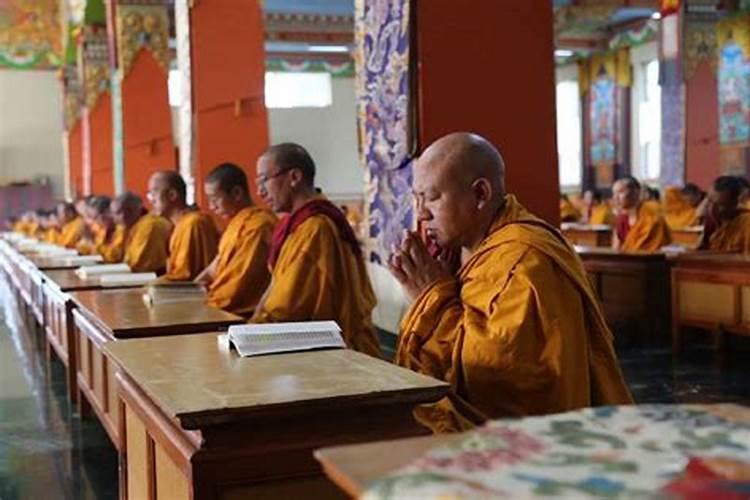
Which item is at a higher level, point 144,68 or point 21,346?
point 144,68

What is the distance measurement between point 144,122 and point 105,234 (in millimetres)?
1560

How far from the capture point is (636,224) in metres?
9.05

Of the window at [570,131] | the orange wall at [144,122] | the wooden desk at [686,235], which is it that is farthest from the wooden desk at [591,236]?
the window at [570,131]

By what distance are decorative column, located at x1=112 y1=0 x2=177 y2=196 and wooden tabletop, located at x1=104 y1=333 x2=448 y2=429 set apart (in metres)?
8.58

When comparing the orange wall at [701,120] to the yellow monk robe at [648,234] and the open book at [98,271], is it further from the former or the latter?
the open book at [98,271]

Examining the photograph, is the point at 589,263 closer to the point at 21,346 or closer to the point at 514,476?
the point at 21,346

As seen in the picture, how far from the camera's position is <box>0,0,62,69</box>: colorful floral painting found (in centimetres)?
1933

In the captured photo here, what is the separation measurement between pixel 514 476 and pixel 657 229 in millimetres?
8124

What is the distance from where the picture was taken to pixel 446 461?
1.23 m

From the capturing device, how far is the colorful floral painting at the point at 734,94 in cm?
1612

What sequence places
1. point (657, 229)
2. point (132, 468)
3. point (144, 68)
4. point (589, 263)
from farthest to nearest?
1. point (144, 68)
2. point (657, 229)
3. point (589, 263)
4. point (132, 468)

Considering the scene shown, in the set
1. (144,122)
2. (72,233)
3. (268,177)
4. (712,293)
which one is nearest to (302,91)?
(72,233)

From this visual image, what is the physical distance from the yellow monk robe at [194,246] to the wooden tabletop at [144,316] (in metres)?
1.48

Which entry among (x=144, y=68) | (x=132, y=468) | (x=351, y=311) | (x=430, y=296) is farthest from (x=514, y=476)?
(x=144, y=68)
